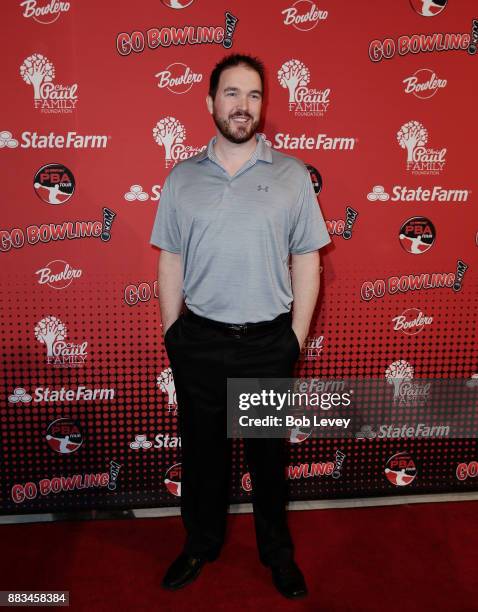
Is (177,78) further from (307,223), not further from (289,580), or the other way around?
(289,580)

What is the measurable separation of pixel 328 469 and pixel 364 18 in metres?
2.25

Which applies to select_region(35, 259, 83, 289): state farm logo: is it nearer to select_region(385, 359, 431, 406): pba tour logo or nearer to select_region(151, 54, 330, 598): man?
select_region(151, 54, 330, 598): man

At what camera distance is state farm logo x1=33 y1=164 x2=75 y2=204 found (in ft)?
8.55

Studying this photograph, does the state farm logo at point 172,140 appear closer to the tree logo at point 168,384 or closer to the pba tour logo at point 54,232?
the pba tour logo at point 54,232

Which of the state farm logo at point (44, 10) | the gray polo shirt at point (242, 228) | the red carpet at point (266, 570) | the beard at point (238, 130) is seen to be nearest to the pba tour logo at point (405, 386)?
the red carpet at point (266, 570)

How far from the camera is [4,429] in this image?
2844mm

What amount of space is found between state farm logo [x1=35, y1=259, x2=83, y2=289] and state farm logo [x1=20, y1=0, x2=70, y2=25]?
3.52 ft

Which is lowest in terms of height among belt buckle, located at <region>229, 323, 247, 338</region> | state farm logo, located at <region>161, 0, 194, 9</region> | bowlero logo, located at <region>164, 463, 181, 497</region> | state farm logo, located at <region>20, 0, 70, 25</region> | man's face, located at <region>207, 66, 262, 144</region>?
bowlero logo, located at <region>164, 463, 181, 497</region>

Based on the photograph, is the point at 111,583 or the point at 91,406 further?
the point at 91,406

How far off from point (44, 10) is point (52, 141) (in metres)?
0.56

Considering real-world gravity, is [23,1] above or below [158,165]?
above

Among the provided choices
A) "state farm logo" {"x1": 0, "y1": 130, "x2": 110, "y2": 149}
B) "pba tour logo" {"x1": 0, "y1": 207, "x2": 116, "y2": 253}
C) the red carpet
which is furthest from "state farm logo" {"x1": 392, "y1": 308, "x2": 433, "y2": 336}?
"state farm logo" {"x1": 0, "y1": 130, "x2": 110, "y2": 149}

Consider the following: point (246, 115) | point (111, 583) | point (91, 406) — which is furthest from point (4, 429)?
point (246, 115)

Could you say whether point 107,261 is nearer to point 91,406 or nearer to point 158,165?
point 158,165
